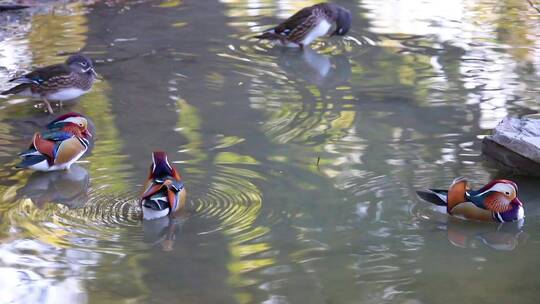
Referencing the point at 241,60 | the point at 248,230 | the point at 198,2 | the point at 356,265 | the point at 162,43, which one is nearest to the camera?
the point at 356,265

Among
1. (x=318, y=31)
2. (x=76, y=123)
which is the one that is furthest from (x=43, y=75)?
(x=318, y=31)

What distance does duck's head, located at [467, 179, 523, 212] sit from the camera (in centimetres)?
577

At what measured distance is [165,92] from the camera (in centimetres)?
873

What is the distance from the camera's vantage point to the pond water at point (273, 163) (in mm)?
5199

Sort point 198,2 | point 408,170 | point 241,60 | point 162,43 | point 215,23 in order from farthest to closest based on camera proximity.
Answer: point 198,2 < point 215,23 < point 162,43 < point 241,60 < point 408,170

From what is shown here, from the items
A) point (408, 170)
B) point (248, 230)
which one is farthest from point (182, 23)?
point (248, 230)

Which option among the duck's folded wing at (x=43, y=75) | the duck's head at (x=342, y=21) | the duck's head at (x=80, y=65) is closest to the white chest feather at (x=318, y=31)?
the duck's head at (x=342, y=21)

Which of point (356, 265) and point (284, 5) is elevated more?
point (356, 265)

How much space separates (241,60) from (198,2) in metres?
2.96

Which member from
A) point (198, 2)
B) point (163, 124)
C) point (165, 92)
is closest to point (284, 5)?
point (198, 2)

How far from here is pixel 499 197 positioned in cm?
577

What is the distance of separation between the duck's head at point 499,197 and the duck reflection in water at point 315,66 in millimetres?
3291

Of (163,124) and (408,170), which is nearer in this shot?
(408,170)

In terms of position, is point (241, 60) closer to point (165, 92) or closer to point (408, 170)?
point (165, 92)
